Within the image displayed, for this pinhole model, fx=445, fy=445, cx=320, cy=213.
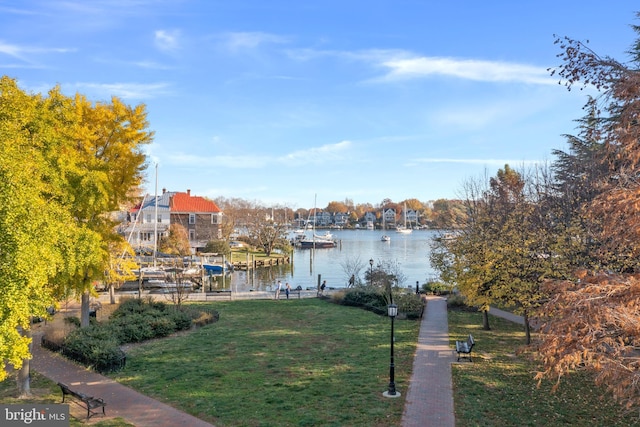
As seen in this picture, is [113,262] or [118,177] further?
[113,262]

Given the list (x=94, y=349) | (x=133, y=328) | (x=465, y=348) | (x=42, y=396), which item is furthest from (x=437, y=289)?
(x=42, y=396)

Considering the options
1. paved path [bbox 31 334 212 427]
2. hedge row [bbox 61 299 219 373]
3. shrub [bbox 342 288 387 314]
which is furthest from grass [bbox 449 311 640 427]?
hedge row [bbox 61 299 219 373]

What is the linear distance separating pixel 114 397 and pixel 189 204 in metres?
61.7

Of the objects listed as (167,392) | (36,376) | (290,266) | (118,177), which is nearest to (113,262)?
(118,177)

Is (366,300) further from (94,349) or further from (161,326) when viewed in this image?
(94,349)

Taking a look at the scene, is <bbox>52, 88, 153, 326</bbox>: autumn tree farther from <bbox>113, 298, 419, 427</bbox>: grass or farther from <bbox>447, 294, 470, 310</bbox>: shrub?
<bbox>447, 294, 470, 310</bbox>: shrub

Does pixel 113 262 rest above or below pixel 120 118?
below

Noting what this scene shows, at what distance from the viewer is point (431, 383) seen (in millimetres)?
14492

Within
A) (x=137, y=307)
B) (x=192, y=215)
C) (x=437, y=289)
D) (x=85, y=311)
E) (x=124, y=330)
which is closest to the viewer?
(x=124, y=330)

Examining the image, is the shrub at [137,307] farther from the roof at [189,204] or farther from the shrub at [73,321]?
the roof at [189,204]

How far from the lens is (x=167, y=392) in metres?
13.5

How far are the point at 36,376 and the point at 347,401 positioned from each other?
10.9m

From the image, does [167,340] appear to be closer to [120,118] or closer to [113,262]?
[113,262]

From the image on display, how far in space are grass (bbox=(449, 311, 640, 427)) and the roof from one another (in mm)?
60188
